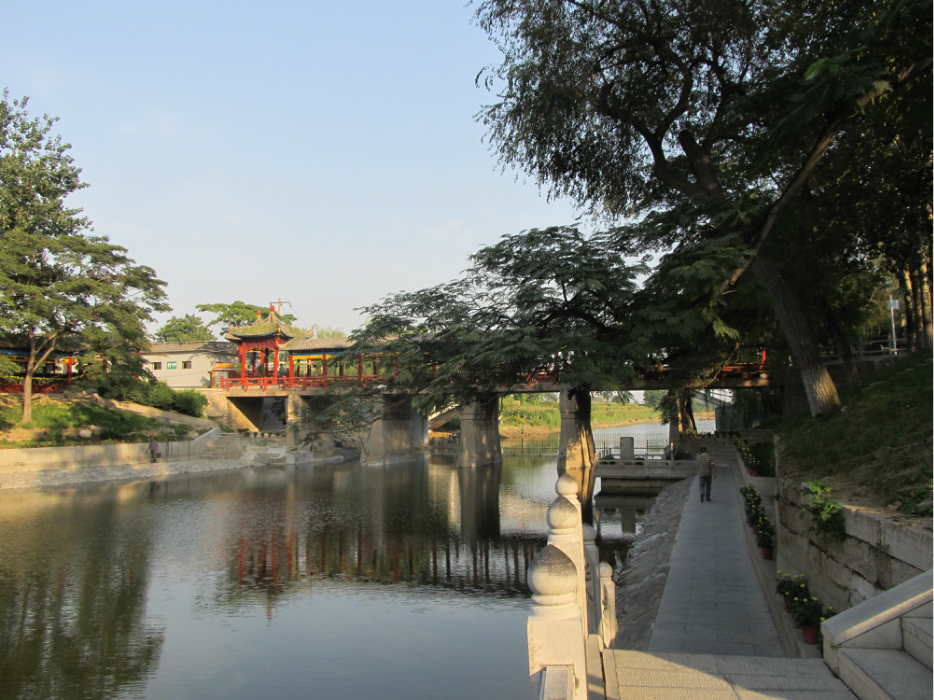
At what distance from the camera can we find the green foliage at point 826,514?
6133mm

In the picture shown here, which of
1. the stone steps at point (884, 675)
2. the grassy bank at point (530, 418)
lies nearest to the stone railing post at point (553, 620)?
the stone steps at point (884, 675)

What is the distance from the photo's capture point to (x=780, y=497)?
9547mm

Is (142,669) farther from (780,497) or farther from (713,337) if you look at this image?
(713,337)

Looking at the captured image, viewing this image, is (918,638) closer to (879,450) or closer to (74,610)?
(879,450)

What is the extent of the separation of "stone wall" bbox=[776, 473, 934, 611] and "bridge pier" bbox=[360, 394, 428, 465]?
27673 mm

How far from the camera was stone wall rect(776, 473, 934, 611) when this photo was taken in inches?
192

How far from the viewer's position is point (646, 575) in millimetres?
11297

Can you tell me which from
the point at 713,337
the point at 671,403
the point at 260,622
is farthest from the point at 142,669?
the point at 671,403

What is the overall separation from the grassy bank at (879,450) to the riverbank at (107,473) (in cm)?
2378

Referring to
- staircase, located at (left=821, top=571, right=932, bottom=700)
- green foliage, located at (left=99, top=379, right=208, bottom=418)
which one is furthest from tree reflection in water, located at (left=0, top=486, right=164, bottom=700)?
green foliage, located at (left=99, top=379, right=208, bottom=418)

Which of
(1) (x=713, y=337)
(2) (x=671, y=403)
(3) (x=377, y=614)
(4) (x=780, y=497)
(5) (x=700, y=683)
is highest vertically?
(1) (x=713, y=337)

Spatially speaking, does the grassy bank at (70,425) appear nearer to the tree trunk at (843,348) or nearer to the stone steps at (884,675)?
the tree trunk at (843,348)

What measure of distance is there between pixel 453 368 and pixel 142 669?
453 inches

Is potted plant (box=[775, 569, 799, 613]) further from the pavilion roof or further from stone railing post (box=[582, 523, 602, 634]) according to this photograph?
the pavilion roof
